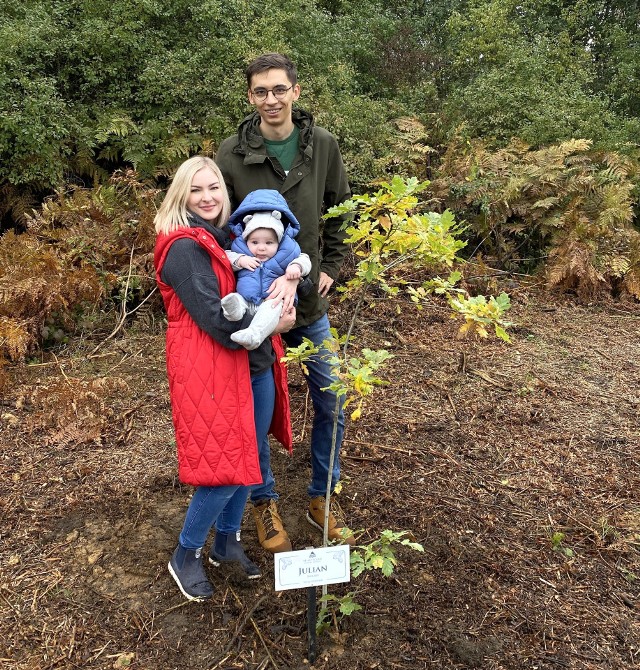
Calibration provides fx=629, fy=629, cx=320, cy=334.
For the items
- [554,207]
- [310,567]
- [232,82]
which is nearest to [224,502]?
[310,567]

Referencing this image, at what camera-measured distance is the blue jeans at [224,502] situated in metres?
2.60

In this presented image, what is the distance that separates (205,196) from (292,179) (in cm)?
53

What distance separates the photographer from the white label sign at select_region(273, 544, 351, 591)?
2213 millimetres

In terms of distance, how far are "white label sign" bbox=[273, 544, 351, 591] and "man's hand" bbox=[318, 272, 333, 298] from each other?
130 cm

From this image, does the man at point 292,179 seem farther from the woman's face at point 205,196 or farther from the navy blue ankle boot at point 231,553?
the woman's face at point 205,196

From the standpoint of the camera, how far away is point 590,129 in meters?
7.69

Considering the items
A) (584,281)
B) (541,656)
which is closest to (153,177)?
(584,281)

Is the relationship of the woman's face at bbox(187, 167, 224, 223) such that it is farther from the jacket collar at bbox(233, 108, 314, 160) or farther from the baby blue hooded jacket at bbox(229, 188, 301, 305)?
the jacket collar at bbox(233, 108, 314, 160)

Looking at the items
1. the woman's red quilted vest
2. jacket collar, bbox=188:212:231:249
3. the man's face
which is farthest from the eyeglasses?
the woman's red quilted vest

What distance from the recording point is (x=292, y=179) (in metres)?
2.88

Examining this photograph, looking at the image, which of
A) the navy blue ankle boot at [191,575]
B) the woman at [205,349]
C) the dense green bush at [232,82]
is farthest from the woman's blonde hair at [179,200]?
the dense green bush at [232,82]

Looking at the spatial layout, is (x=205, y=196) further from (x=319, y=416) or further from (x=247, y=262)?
(x=319, y=416)

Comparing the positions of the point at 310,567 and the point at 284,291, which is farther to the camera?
the point at 284,291

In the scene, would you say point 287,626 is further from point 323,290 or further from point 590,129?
point 590,129
